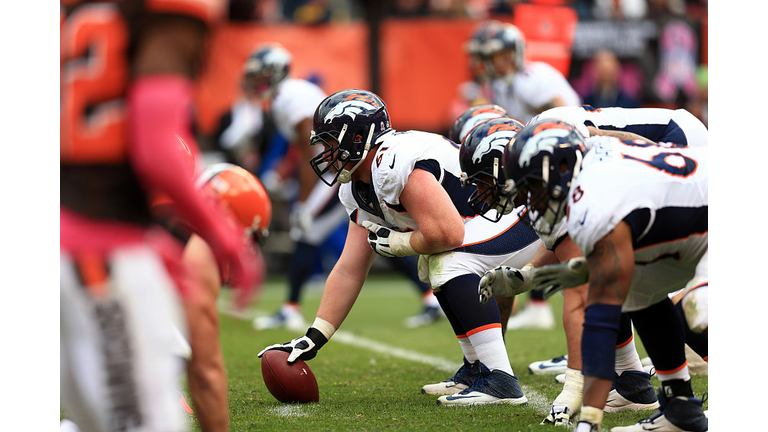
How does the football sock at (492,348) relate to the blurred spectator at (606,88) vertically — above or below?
below

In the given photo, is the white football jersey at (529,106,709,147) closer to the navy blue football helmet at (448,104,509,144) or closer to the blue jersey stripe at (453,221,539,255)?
the blue jersey stripe at (453,221,539,255)

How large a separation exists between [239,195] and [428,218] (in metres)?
0.83

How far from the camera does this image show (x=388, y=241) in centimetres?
360

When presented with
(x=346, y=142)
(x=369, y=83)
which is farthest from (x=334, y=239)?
(x=346, y=142)

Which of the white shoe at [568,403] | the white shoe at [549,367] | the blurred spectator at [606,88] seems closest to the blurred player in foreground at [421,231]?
the white shoe at [568,403]

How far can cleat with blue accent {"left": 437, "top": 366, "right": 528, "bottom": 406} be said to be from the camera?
11.6 feet

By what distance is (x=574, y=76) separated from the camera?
408 inches

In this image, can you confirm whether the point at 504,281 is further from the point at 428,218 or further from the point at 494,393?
the point at 494,393

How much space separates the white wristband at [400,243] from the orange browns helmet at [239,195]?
663 millimetres

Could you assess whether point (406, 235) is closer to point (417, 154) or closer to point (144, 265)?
point (417, 154)

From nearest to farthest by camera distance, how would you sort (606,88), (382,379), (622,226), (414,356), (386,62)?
(622,226) < (382,379) < (414,356) < (606,88) < (386,62)

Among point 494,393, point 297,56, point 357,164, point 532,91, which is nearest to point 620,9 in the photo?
point 297,56

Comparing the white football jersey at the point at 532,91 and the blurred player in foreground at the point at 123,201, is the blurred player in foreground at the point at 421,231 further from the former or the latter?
the white football jersey at the point at 532,91

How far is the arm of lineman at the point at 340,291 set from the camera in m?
3.82
